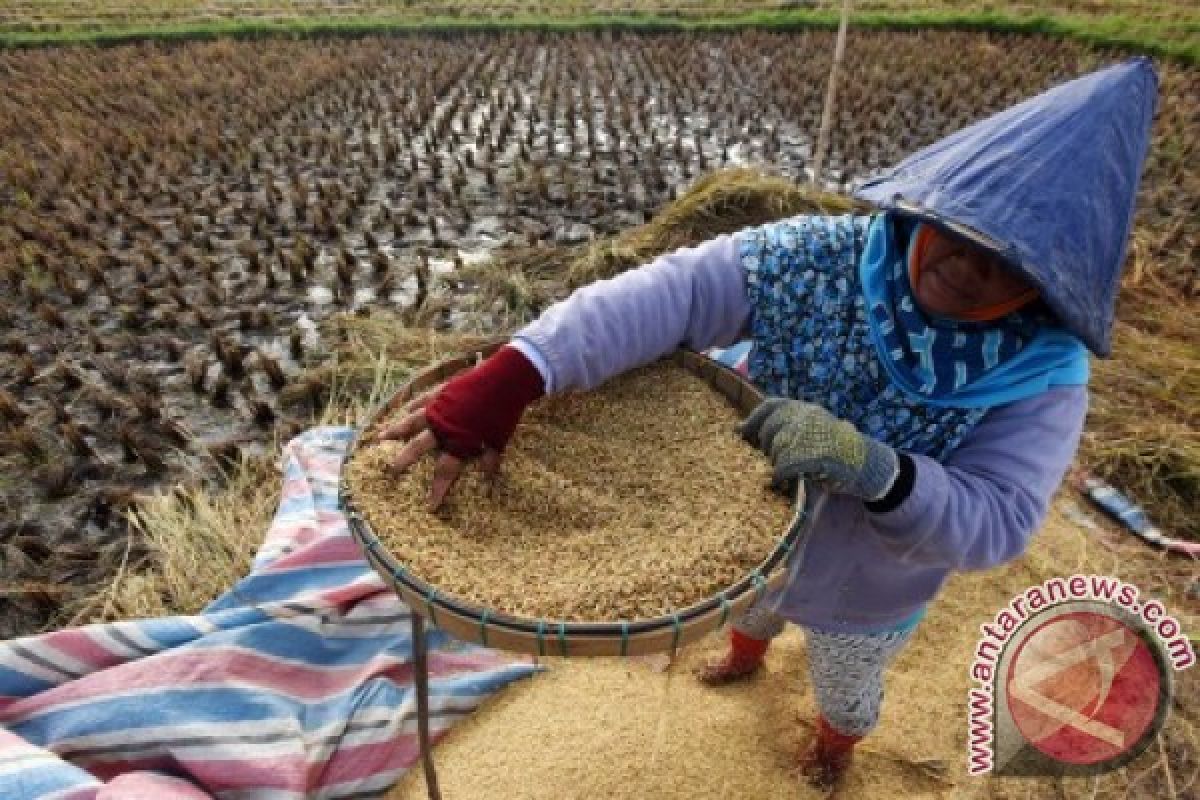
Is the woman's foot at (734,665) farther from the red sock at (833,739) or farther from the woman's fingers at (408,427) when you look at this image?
the woman's fingers at (408,427)

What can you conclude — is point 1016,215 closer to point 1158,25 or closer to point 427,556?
point 427,556

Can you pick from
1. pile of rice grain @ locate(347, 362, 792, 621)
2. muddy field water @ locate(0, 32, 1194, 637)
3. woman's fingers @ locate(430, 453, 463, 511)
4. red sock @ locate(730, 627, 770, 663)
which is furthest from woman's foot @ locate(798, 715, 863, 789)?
muddy field water @ locate(0, 32, 1194, 637)

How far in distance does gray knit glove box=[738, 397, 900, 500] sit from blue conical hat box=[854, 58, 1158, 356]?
29 centimetres

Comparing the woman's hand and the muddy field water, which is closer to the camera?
the woman's hand

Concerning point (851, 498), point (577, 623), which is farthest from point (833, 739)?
point (577, 623)

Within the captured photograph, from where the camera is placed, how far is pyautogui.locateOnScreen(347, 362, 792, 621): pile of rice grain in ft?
3.28

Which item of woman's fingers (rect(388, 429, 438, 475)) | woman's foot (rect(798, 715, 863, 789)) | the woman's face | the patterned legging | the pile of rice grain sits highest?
the woman's face

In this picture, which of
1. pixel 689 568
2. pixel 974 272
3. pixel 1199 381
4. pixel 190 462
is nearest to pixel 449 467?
pixel 689 568

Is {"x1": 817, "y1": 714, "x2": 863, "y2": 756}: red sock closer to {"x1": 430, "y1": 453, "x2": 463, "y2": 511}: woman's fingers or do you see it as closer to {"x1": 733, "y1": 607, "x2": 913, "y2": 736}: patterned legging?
{"x1": 733, "y1": 607, "x2": 913, "y2": 736}: patterned legging

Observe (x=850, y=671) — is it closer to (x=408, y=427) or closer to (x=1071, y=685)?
(x=1071, y=685)

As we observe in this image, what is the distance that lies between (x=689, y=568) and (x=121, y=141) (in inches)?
240

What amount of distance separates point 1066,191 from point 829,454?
44cm

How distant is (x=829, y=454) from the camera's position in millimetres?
1012

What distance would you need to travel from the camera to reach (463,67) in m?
7.94
